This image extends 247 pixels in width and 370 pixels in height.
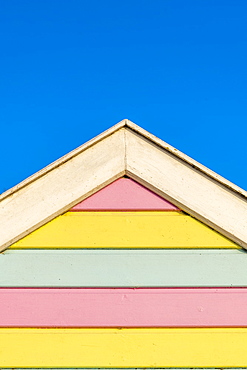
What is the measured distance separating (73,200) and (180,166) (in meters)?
0.50

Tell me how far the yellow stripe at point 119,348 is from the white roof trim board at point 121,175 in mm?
401

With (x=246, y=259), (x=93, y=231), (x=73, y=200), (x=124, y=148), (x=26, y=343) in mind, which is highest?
(x=124, y=148)

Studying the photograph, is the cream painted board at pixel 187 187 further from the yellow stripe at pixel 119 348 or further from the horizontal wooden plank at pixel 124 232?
the yellow stripe at pixel 119 348

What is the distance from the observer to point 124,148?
1901mm

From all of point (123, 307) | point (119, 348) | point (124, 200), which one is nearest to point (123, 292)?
Answer: point (123, 307)

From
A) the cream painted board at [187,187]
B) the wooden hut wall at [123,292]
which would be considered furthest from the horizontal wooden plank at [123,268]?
the cream painted board at [187,187]

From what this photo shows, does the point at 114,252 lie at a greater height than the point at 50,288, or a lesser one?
greater

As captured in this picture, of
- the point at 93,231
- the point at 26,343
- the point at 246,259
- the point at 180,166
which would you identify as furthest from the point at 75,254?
the point at 246,259

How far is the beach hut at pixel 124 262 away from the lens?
1714 millimetres

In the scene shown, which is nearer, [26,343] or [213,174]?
[26,343]

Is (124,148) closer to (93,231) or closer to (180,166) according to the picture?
(180,166)

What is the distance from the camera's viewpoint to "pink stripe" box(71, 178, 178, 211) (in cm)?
187

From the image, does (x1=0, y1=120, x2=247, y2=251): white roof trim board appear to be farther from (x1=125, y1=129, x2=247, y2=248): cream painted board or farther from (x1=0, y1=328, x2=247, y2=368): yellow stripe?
(x1=0, y1=328, x2=247, y2=368): yellow stripe

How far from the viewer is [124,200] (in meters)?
1.88
